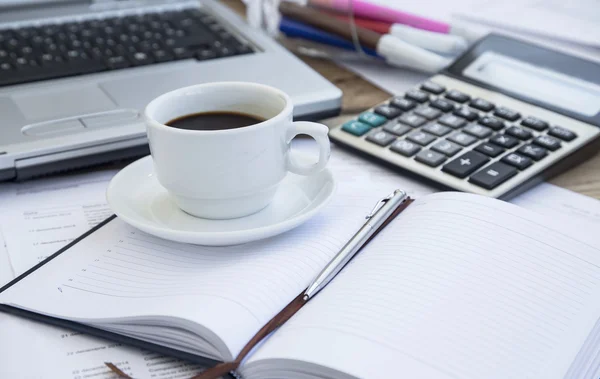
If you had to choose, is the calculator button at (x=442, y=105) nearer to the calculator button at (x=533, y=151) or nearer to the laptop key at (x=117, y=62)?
the calculator button at (x=533, y=151)

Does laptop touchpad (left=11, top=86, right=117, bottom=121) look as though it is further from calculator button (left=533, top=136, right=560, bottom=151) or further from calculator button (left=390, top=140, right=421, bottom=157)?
calculator button (left=533, top=136, right=560, bottom=151)

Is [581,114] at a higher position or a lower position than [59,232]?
higher

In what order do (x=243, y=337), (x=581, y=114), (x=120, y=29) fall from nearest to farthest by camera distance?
(x=243, y=337)
(x=581, y=114)
(x=120, y=29)

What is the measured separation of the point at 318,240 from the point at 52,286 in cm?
16

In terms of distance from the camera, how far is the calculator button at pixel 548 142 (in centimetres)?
56

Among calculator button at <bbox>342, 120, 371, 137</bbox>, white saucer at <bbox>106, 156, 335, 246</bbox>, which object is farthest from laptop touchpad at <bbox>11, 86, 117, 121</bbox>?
calculator button at <bbox>342, 120, 371, 137</bbox>

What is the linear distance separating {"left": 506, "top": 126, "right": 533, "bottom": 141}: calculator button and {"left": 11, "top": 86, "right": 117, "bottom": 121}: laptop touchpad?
34cm

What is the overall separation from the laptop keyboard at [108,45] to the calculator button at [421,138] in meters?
0.22

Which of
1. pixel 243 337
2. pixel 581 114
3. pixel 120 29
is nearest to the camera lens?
pixel 243 337

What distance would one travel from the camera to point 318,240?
432mm

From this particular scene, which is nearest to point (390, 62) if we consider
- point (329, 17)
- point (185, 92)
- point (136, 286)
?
point (329, 17)

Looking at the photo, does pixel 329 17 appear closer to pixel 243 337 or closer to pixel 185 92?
pixel 185 92

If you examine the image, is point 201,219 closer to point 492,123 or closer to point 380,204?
point 380,204

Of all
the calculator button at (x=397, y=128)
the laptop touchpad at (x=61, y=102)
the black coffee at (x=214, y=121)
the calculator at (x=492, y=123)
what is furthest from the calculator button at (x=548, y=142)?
the laptop touchpad at (x=61, y=102)
